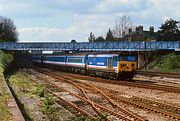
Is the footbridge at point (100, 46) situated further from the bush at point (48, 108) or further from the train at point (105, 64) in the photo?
the bush at point (48, 108)

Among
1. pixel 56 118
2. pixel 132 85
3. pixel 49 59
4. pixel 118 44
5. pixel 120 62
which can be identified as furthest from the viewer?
pixel 118 44

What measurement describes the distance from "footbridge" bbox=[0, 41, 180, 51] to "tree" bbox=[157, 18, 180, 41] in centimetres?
609

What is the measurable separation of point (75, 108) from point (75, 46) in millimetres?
71128

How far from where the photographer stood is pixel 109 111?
16078 mm

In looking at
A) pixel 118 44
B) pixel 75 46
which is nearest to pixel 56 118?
pixel 118 44

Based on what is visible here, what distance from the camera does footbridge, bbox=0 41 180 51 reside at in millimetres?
64488

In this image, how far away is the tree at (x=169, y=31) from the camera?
72238mm

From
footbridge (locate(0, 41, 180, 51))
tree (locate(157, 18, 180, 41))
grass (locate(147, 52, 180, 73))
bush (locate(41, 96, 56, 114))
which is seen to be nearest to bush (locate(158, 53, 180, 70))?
grass (locate(147, 52, 180, 73))

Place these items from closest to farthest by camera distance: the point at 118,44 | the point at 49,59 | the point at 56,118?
the point at 56,118 < the point at 49,59 < the point at 118,44

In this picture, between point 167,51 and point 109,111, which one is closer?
point 109,111

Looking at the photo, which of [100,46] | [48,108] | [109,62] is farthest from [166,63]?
[48,108]

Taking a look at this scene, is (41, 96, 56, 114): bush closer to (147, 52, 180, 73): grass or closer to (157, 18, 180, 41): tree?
(147, 52, 180, 73): grass

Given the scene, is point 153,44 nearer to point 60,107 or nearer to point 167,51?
point 167,51

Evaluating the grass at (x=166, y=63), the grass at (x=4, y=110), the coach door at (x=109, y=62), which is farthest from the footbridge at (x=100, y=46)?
the grass at (x=4, y=110)
